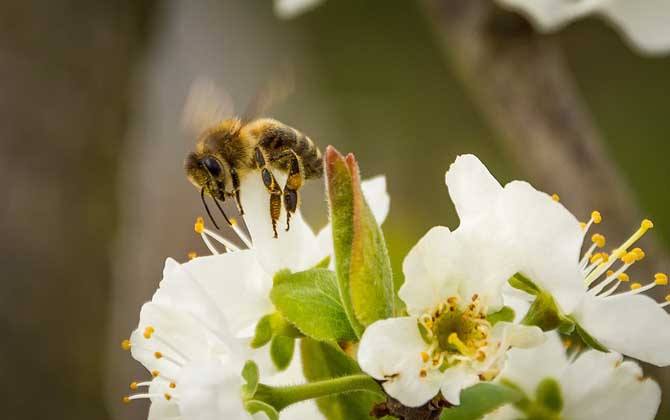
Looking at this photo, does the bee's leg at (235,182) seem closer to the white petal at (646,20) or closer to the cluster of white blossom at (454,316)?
the cluster of white blossom at (454,316)

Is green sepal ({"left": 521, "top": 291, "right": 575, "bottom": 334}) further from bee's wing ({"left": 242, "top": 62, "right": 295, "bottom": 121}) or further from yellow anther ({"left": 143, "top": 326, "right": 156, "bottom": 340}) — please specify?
bee's wing ({"left": 242, "top": 62, "right": 295, "bottom": 121})

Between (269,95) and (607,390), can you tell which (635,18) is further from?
(607,390)

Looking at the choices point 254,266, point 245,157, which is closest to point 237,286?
point 254,266

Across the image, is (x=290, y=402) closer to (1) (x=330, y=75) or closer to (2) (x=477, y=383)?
(2) (x=477, y=383)

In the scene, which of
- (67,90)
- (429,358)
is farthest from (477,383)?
(67,90)

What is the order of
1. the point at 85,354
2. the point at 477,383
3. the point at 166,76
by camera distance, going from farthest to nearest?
the point at 166,76
the point at 85,354
the point at 477,383

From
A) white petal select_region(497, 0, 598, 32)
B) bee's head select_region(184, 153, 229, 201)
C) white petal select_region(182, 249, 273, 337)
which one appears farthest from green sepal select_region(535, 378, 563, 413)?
white petal select_region(497, 0, 598, 32)

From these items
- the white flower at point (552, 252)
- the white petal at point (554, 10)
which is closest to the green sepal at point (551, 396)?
the white flower at point (552, 252)
